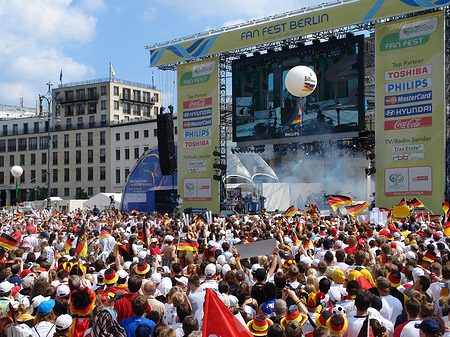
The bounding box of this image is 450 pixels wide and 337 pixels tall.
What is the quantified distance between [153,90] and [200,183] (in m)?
47.4

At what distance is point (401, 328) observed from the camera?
16.5 ft

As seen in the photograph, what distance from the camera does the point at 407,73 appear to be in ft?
82.8

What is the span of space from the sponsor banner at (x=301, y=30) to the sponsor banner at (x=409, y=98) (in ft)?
7.92

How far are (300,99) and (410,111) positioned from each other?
578 centimetres

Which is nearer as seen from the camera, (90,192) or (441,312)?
(441,312)

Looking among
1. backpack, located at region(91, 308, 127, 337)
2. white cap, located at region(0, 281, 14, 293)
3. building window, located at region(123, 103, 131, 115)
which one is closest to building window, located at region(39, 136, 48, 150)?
building window, located at region(123, 103, 131, 115)

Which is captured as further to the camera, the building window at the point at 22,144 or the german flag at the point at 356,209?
the building window at the point at 22,144

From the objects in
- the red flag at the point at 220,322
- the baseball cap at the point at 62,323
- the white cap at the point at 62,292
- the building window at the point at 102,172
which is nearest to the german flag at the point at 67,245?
the white cap at the point at 62,292

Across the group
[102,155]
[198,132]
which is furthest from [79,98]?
[198,132]

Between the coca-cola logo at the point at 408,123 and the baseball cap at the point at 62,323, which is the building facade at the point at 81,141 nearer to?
the coca-cola logo at the point at 408,123

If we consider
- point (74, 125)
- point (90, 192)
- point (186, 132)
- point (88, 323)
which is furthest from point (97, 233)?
point (74, 125)

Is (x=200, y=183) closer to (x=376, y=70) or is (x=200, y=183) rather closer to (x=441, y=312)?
(x=376, y=70)

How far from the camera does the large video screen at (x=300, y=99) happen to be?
86.9 feet

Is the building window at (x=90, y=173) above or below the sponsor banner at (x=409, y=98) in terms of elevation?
below
